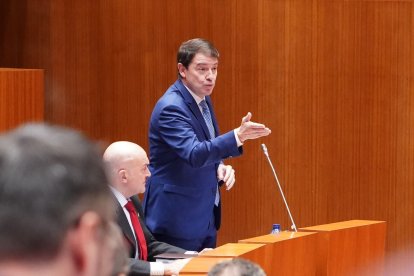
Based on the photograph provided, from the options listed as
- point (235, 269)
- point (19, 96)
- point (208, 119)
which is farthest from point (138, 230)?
point (19, 96)

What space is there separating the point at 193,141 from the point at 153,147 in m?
0.23

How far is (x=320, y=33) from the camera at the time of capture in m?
4.90

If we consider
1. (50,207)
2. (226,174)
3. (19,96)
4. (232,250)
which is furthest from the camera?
(19,96)

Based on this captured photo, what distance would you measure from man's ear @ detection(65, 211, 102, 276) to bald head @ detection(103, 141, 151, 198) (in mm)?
2402

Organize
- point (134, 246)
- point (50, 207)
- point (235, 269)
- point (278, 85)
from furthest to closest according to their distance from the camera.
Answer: point (278, 85)
point (134, 246)
point (235, 269)
point (50, 207)

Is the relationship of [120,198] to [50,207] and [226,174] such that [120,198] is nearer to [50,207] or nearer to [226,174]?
[226,174]

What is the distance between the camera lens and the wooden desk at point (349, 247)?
10.8 feet

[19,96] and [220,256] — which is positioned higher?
[19,96]

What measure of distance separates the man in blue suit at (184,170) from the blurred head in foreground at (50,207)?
2900 millimetres

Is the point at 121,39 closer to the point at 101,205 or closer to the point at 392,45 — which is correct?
the point at 392,45

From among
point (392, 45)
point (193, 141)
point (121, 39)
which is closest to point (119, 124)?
point (121, 39)

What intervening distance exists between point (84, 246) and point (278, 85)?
4639mm

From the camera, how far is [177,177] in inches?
135

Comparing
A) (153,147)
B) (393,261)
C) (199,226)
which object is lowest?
(393,261)
